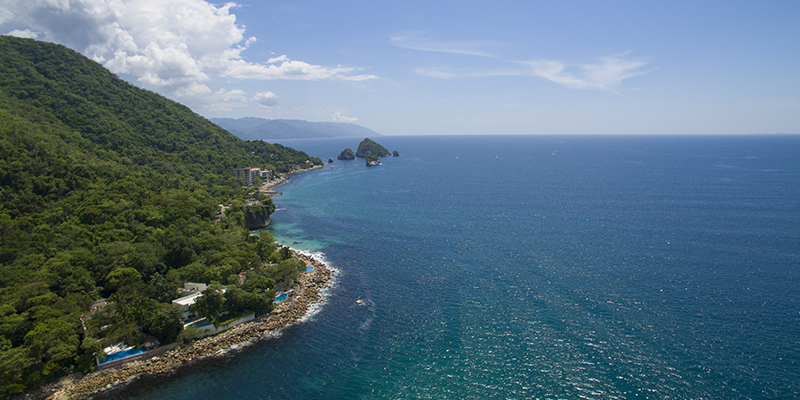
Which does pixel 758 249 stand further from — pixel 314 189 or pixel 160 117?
pixel 160 117

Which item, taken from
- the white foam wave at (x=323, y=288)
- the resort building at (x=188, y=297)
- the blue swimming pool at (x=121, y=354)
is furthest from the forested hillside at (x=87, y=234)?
the white foam wave at (x=323, y=288)

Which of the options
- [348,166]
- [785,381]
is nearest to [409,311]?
[785,381]

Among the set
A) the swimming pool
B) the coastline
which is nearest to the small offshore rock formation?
the coastline

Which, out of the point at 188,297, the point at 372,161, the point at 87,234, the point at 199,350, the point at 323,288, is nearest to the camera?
the point at 199,350

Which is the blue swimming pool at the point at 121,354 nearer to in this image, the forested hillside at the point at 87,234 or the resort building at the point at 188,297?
the forested hillside at the point at 87,234

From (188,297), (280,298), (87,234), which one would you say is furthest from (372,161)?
(188,297)

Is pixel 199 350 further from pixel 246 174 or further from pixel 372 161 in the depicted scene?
pixel 372 161
